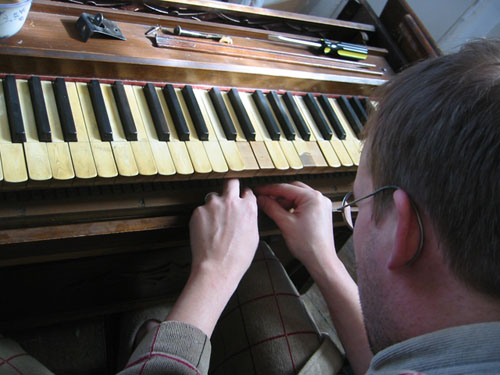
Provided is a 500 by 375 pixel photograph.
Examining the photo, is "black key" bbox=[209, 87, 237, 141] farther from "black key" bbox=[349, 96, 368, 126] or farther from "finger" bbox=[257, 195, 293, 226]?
"black key" bbox=[349, 96, 368, 126]

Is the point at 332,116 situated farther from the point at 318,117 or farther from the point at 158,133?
the point at 158,133

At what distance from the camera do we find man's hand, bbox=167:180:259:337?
91cm

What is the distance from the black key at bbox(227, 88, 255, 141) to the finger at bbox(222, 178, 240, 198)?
126 mm

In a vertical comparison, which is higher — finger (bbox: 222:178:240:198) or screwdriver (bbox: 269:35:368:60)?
screwdriver (bbox: 269:35:368:60)

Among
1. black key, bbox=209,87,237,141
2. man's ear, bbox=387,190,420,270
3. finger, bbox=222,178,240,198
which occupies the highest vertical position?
man's ear, bbox=387,190,420,270

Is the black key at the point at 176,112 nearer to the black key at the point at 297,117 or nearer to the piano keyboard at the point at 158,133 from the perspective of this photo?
the piano keyboard at the point at 158,133

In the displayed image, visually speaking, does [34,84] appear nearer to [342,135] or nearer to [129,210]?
[129,210]

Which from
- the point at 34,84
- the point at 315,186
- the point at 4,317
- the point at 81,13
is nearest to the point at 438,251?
the point at 315,186

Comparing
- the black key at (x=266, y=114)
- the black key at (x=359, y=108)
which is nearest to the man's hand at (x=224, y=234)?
the black key at (x=266, y=114)

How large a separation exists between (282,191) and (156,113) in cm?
37

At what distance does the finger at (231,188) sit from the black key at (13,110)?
44 cm

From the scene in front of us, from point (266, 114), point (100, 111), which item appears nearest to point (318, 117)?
point (266, 114)

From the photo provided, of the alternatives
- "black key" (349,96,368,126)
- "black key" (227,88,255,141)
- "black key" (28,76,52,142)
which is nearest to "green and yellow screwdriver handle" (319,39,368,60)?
"black key" (349,96,368,126)

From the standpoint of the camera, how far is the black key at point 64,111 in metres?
0.91
